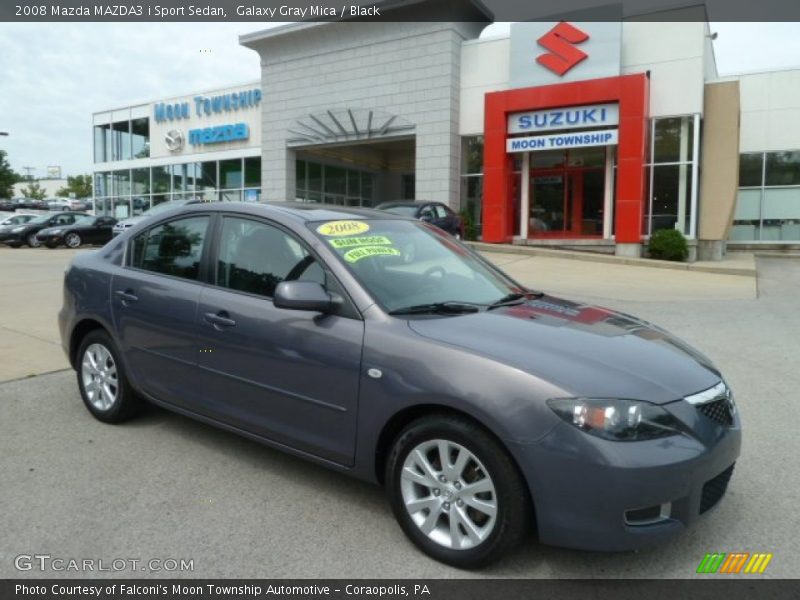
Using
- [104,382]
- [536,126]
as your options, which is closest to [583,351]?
[104,382]

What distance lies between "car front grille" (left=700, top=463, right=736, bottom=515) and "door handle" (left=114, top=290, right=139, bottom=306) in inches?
137

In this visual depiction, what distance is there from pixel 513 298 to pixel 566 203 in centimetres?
1937

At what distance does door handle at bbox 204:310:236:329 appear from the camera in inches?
144

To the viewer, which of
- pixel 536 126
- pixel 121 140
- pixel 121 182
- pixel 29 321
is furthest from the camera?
pixel 121 182

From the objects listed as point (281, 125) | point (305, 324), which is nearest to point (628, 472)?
point (305, 324)

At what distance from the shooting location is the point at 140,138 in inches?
1342

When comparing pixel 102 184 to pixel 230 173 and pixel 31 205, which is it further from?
pixel 31 205

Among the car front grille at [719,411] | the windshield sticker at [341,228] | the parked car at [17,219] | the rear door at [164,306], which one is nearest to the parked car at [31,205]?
the parked car at [17,219]

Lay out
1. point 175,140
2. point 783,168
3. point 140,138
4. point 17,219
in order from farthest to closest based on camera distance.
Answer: point 140,138 < point 175,140 < point 17,219 < point 783,168

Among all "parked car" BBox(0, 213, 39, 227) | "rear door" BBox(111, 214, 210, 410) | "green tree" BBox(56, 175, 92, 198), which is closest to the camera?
"rear door" BBox(111, 214, 210, 410)

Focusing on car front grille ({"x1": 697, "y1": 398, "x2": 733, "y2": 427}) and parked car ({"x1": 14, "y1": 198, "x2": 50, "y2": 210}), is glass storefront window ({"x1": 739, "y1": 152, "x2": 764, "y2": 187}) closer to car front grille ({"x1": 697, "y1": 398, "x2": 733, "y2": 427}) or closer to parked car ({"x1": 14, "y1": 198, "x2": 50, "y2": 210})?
Result: car front grille ({"x1": 697, "y1": 398, "x2": 733, "y2": 427})

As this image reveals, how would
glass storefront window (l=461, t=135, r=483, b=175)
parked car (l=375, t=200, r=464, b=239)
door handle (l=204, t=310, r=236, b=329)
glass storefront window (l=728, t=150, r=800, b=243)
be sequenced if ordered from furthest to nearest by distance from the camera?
glass storefront window (l=461, t=135, r=483, b=175)
glass storefront window (l=728, t=150, r=800, b=243)
parked car (l=375, t=200, r=464, b=239)
door handle (l=204, t=310, r=236, b=329)

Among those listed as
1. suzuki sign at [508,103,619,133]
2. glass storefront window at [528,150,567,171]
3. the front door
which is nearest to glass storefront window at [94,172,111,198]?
glass storefront window at [528,150,567,171]

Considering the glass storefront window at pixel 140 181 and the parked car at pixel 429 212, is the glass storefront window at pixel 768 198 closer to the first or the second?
the parked car at pixel 429 212
